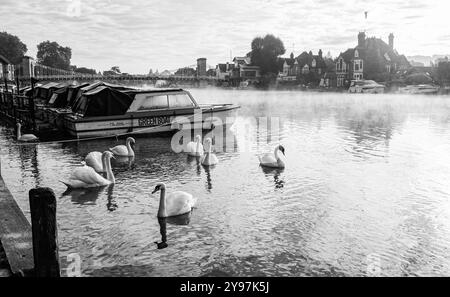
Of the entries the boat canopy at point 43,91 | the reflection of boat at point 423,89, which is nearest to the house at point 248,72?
the reflection of boat at point 423,89

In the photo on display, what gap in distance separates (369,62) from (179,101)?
8328 centimetres

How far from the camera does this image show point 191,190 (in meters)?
13.9

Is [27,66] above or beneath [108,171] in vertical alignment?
above

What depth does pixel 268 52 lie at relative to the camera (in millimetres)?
135250

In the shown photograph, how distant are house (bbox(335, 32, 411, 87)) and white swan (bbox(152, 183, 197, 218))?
94.8 m

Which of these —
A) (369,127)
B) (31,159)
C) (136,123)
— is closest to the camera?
(31,159)

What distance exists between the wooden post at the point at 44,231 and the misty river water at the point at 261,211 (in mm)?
1907

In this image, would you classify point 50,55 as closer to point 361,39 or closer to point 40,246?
point 361,39

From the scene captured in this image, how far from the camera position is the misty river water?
28.6 feet

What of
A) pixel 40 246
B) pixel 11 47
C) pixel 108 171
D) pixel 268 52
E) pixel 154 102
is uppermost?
pixel 11 47

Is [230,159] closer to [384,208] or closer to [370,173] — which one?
[370,173]

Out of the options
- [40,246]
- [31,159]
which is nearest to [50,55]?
[31,159]
